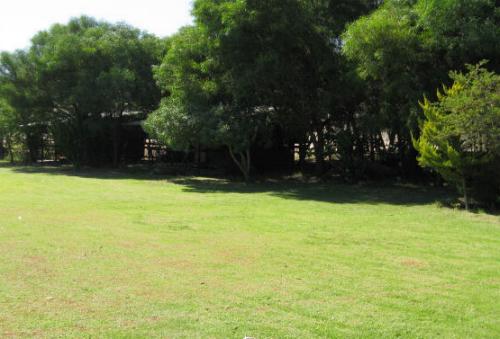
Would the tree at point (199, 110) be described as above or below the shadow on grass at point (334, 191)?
above

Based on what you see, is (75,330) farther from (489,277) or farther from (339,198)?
(339,198)

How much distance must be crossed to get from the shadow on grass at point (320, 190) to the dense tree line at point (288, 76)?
133cm

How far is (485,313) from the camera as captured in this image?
5.40 meters

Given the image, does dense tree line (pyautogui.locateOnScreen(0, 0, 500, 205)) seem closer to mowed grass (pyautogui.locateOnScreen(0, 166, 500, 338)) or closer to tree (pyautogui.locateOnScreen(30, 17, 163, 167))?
tree (pyautogui.locateOnScreen(30, 17, 163, 167))

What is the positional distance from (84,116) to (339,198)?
18325 mm

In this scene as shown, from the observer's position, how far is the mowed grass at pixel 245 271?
506 cm

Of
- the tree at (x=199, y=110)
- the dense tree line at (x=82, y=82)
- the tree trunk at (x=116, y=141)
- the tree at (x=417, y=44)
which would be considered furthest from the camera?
the tree trunk at (x=116, y=141)

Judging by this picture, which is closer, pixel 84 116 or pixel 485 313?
pixel 485 313

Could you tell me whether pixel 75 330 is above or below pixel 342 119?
below

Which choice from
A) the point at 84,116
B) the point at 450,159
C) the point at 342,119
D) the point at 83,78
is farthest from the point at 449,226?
the point at 84,116

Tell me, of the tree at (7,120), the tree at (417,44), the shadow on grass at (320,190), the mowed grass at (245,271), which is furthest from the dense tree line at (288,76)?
the mowed grass at (245,271)

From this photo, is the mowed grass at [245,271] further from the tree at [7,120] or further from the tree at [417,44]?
the tree at [7,120]

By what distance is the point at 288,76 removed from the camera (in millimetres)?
20266

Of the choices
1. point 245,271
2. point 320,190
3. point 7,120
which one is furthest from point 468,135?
point 7,120
